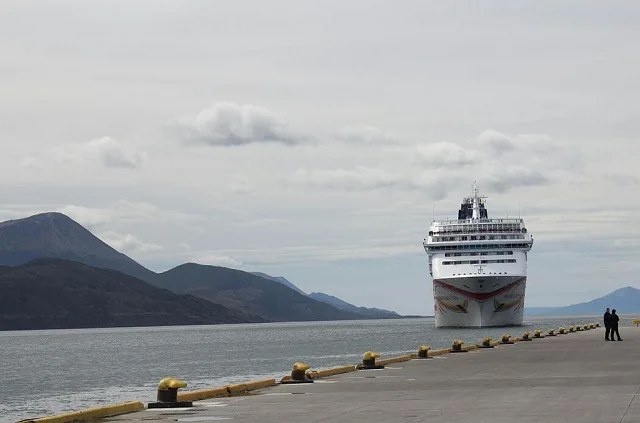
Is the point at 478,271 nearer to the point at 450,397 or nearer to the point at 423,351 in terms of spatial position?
the point at 423,351

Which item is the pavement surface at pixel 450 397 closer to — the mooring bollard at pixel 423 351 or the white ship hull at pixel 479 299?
the mooring bollard at pixel 423 351

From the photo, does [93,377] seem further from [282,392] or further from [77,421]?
[77,421]

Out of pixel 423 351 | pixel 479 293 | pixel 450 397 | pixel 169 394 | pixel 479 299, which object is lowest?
pixel 450 397

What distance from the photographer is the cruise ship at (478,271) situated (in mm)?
146625

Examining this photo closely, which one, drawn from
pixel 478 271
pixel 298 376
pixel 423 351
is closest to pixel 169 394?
pixel 298 376

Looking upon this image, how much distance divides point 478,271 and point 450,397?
11801 centimetres

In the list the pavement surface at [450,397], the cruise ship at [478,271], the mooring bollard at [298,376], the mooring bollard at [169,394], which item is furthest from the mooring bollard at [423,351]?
the cruise ship at [478,271]

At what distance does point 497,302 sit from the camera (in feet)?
483

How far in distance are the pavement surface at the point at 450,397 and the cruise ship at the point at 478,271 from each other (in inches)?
3959

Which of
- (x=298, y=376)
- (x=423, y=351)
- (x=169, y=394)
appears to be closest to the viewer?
(x=169, y=394)

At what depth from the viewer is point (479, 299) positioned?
146500 millimetres

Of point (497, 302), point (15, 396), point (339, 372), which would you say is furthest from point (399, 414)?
point (497, 302)

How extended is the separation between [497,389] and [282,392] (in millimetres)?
Result: 6090

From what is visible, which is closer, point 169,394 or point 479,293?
point 169,394
